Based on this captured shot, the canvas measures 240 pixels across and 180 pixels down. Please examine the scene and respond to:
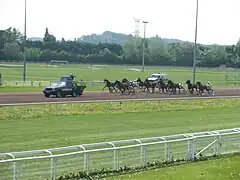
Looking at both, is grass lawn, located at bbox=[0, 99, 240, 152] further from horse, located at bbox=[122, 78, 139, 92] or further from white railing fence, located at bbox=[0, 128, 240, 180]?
horse, located at bbox=[122, 78, 139, 92]

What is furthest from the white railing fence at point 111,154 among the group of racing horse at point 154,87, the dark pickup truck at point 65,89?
the group of racing horse at point 154,87

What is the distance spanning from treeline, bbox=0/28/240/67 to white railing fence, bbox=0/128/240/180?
11075 centimetres

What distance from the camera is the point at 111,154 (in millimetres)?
16922

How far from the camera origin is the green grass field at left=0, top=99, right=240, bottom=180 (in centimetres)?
2311

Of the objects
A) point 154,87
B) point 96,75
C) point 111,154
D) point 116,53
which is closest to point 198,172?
point 111,154

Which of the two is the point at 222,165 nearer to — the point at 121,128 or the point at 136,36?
the point at 121,128

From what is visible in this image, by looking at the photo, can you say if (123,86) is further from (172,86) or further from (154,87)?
(154,87)

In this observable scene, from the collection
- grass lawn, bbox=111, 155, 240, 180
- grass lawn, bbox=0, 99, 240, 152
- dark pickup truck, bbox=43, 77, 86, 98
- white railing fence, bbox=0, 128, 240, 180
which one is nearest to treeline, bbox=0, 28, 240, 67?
dark pickup truck, bbox=43, 77, 86, 98

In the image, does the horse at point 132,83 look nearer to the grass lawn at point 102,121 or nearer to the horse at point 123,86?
the horse at point 123,86

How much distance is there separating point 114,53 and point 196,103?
105m

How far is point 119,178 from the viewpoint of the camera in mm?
15344

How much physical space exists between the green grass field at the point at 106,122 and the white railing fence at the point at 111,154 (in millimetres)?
593

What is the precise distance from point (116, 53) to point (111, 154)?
441 feet

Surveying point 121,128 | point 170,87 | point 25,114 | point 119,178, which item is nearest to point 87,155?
point 119,178
